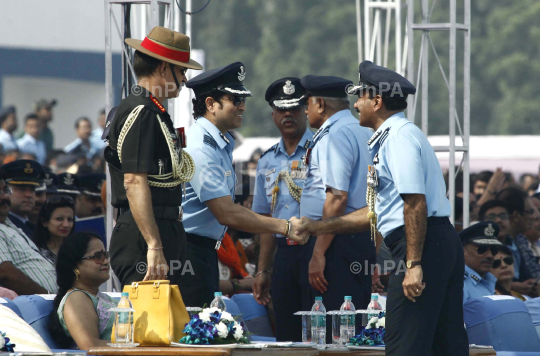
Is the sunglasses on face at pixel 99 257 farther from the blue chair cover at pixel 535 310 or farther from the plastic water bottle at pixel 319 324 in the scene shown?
the blue chair cover at pixel 535 310

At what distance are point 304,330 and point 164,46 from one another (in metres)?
1.92

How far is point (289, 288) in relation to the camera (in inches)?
210

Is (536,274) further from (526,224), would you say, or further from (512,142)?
(512,142)

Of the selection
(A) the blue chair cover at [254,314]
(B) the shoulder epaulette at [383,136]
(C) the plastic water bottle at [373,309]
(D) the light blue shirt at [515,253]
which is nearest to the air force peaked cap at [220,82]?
(B) the shoulder epaulette at [383,136]

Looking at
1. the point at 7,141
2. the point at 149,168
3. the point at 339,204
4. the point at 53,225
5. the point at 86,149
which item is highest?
the point at 7,141

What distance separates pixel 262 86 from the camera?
42156mm

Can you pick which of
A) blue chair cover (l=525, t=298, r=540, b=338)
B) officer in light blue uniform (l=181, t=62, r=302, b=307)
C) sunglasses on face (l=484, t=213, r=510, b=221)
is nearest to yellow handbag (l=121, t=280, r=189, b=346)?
officer in light blue uniform (l=181, t=62, r=302, b=307)

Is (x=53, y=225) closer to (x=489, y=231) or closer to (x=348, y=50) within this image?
(x=489, y=231)

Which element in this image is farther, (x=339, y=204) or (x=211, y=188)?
(x=339, y=204)

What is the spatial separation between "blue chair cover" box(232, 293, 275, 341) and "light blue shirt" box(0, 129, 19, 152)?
27.3 feet

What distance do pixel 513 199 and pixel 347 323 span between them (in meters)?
4.40

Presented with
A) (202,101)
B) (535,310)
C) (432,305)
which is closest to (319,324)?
(432,305)

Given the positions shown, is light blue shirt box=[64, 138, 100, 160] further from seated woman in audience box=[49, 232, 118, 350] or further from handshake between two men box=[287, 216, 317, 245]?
handshake between two men box=[287, 216, 317, 245]

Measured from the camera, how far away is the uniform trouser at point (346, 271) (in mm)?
5062
